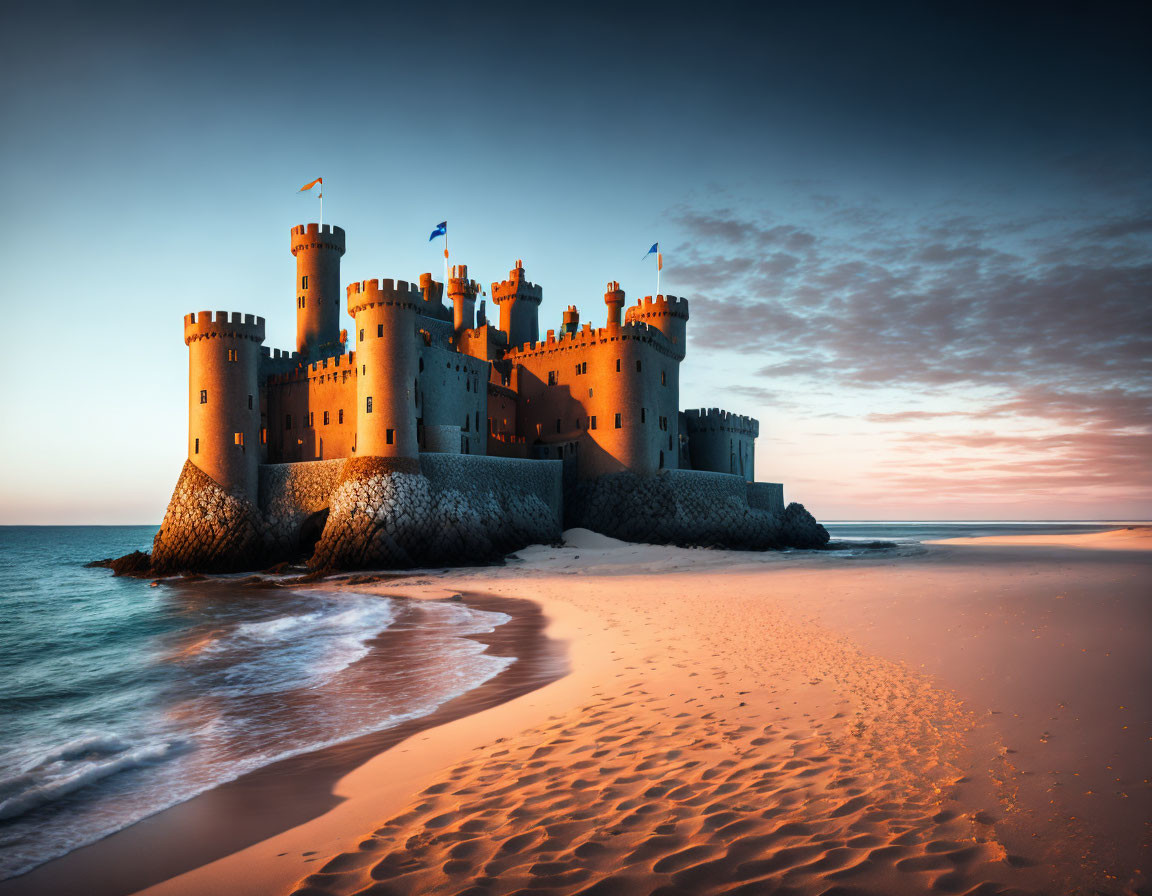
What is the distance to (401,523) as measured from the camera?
40375 mm

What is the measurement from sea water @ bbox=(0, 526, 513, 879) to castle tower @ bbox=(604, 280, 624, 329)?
107 feet

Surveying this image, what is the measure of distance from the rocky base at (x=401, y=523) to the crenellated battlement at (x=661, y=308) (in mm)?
22827

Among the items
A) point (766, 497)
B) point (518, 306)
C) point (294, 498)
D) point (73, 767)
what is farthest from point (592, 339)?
point (73, 767)

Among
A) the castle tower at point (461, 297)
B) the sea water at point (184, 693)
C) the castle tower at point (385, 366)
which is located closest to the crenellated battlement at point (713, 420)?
the castle tower at point (461, 297)

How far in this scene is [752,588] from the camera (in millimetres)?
24766

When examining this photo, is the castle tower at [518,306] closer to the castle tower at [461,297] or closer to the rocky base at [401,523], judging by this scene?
the castle tower at [461,297]

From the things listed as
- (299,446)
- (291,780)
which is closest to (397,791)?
(291,780)

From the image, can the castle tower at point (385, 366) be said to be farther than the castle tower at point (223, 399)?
No

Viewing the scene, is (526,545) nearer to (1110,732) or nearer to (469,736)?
(469,736)

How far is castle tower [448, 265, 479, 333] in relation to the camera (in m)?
59.6

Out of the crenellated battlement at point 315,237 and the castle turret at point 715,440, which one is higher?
the crenellated battlement at point 315,237

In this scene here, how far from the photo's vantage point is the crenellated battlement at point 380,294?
1726 inches

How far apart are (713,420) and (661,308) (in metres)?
11.6

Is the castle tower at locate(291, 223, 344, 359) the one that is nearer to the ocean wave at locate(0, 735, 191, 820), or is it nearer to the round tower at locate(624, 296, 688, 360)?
the round tower at locate(624, 296, 688, 360)
